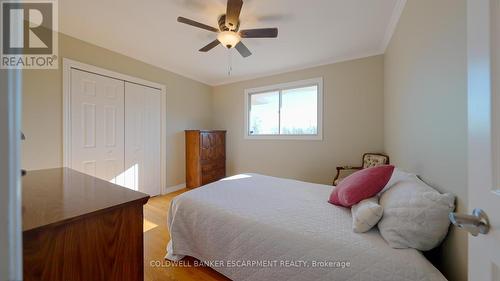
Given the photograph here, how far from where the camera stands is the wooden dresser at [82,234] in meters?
0.63

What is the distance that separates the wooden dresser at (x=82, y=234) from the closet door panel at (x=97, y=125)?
187 centimetres

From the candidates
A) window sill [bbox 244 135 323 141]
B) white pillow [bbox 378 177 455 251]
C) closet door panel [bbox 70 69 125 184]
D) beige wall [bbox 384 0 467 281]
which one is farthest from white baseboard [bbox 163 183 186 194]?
beige wall [bbox 384 0 467 281]

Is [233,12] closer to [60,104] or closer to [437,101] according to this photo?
[437,101]

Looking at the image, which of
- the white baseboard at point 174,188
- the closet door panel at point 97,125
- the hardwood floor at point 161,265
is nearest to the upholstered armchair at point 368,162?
the hardwood floor at point 161,265

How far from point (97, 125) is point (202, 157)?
1.72 meters

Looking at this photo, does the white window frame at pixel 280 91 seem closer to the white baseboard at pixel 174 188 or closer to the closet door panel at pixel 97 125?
the white baseboard at pixel 174 188

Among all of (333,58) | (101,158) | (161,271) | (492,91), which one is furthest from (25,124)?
(333,58)

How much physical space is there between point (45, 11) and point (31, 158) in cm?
160

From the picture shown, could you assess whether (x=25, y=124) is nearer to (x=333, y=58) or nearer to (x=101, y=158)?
(x=101, y=158)

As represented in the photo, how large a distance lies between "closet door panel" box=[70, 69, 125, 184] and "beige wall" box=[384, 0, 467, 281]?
11.8 feet

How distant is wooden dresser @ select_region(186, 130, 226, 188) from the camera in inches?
148

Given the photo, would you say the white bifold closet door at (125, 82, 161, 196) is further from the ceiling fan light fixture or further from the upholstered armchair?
the upholstered armchair

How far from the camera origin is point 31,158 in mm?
2158

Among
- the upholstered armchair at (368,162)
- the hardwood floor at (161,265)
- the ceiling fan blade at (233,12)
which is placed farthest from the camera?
the upholstered armchair at (368,162)
